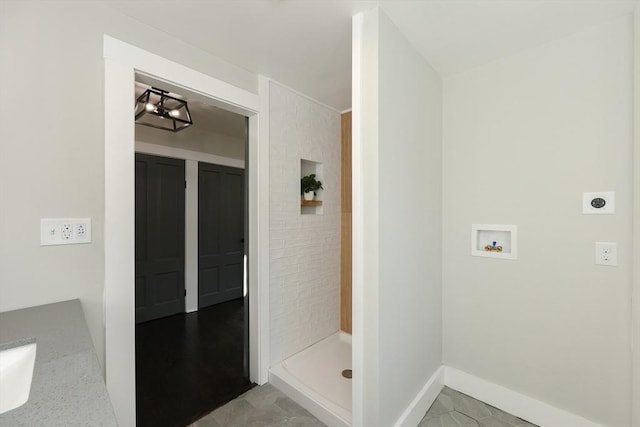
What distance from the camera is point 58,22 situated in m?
1.28

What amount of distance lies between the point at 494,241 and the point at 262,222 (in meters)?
1.69

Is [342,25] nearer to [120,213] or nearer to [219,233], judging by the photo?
[120,213]

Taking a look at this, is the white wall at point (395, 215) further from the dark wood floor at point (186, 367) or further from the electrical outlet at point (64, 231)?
the electrical outlet at point (64, 231)

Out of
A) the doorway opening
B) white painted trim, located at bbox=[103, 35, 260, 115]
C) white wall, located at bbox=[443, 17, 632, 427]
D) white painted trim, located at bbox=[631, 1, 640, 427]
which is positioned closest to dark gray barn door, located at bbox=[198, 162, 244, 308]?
the doorway opening

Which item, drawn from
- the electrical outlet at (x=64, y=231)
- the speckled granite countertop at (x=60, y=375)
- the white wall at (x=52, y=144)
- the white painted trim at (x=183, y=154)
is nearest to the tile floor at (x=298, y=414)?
the white wall at (x=52, y=144)

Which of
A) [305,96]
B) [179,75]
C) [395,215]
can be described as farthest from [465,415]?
[179,75]

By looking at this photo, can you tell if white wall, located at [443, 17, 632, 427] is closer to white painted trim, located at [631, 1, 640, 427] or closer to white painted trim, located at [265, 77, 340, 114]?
white painted trim, located at [631, 1, 640, 427]

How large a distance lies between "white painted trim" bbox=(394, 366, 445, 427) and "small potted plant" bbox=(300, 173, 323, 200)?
1687 mm

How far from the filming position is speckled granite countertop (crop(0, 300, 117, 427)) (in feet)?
1.64

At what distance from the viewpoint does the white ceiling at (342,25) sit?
1411 millimetres

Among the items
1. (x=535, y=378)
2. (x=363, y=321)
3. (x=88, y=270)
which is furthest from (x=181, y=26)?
(x=535, y=378)

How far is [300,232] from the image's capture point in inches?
96.5

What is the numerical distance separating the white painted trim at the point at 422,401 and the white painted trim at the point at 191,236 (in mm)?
3145

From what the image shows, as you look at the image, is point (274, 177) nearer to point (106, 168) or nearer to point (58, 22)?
point (106, 168)
